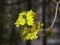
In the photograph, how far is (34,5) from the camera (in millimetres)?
1979

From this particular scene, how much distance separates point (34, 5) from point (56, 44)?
0.49 m

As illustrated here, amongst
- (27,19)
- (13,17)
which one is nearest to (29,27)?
(27,19)

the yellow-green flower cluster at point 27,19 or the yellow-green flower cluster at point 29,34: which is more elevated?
the yellow-green flower cluster at point 27,19

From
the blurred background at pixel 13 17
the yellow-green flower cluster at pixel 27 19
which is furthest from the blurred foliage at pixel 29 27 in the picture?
the blurred background at pixel 13 17

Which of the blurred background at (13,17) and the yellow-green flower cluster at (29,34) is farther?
the blurred background at (13,17)

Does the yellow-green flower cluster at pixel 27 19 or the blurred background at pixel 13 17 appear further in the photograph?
the blurred background at pixel 13 17

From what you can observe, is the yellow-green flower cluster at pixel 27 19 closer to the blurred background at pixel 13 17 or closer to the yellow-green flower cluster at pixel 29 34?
the yellow-green flower cluster at pixel 29 34

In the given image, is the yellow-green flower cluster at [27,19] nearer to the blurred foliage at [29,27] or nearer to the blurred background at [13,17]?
the blurred foliage at [29,27]

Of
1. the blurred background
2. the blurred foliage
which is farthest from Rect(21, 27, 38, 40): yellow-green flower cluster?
the blurred background

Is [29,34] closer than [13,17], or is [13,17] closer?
[29,34]

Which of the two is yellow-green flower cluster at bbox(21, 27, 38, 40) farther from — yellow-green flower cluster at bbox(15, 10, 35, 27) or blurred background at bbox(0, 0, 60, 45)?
blurred background at bbox(0, 0, 60, 45)

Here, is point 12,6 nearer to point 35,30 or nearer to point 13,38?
point 13,38

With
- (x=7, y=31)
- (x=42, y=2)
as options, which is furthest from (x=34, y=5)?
(x=7, y=31)

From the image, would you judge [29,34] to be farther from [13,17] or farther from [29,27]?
[13,17]
